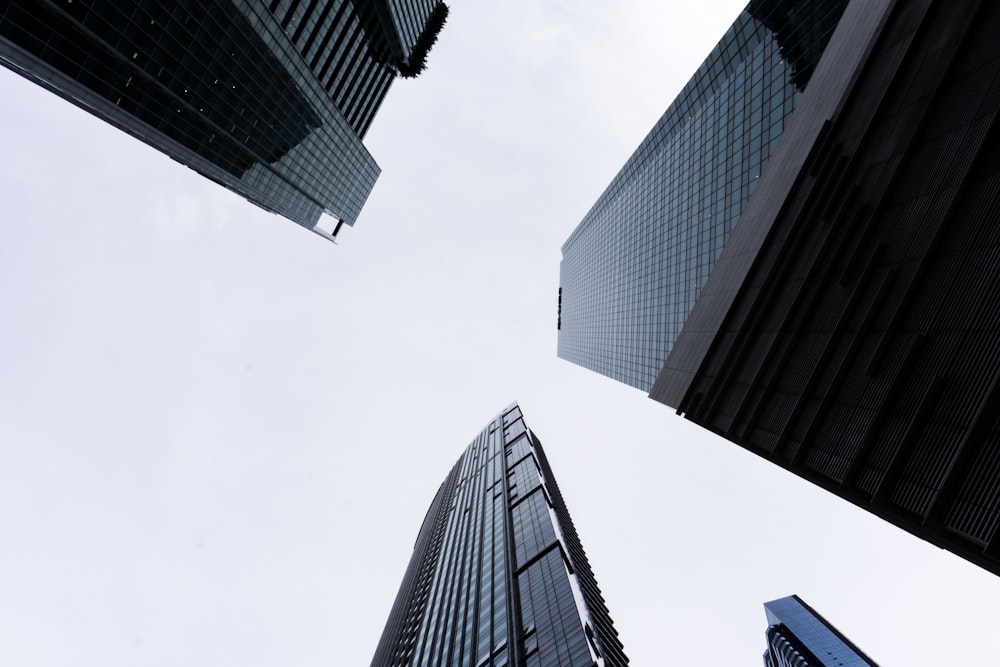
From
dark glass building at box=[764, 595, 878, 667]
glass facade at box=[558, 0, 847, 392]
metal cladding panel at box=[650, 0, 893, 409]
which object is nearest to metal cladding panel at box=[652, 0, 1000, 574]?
metal cladding panel at box=[650, 0, 893, 409]

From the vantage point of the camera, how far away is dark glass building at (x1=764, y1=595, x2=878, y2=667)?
134m

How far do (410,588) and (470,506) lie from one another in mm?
23307

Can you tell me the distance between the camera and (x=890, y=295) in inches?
612

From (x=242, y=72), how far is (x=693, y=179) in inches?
2356

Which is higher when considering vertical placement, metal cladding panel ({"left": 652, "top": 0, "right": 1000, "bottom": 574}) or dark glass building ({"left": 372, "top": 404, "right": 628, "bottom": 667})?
metal cladding panel ({"left": 652, "top": 0, "right": 1000, "bottom": 574})

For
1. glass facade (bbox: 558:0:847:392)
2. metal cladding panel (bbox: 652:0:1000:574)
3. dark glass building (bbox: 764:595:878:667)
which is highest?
glass facade (bbox: 558:0:847:392)

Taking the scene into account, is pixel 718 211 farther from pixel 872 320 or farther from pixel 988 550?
pixel 988 550

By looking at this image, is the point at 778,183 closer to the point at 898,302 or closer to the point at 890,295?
the point at 890,295

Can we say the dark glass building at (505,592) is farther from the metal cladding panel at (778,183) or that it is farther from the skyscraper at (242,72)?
the skyscraper at (242,72)

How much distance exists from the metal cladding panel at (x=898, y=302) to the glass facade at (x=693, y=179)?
21.5m

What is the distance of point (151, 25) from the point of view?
52781mm

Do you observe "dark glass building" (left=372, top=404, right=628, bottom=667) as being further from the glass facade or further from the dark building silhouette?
the dark building silhouette

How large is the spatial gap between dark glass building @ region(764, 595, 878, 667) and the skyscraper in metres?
169

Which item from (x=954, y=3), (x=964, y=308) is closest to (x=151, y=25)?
(x=954, y=3)
